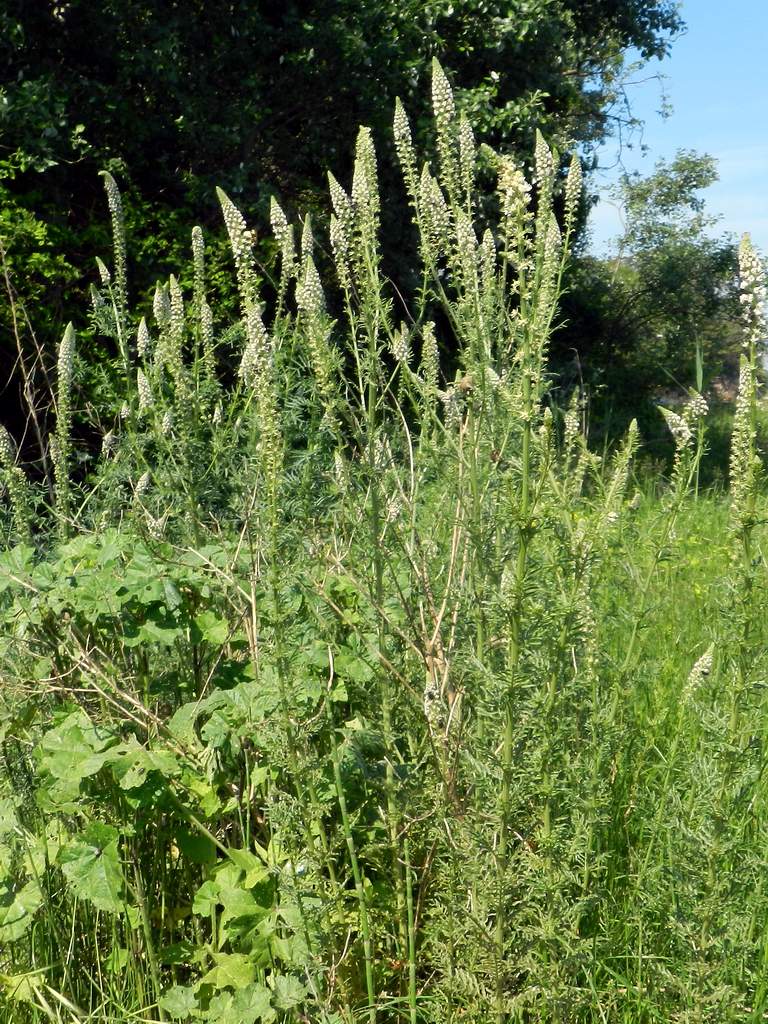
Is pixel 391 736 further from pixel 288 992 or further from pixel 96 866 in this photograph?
pixel 96 866

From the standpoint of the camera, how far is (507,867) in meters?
2.16

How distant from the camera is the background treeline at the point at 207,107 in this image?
292 inches

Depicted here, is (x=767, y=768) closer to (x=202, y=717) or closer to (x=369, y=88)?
(x=202, y=717)

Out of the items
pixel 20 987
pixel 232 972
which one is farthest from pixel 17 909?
pixel 232 972

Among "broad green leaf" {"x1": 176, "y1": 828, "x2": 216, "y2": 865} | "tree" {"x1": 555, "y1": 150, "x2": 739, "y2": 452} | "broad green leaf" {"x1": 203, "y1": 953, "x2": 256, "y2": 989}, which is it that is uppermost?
"tree" {"x1": 555, "y1": 150, "x2": 739, "y2": 452}

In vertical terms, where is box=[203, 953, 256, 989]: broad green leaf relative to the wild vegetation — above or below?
below

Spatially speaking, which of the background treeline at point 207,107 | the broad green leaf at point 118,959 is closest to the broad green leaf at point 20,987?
the broad green leaf at point 118,959

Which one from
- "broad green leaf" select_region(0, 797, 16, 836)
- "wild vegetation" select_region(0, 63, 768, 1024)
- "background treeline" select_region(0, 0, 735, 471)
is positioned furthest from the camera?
"background treeline" select_region(0, 0, 735, 471)

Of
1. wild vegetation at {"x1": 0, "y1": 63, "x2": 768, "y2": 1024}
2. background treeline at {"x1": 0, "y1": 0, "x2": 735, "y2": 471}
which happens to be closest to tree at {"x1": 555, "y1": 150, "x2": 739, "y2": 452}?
background treeline at {"x1": 0, "y1": 0, "x2": 735, "y2": 471}

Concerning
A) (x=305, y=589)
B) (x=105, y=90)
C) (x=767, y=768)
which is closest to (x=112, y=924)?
(x=305, y=589)

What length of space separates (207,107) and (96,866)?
23.6 feet

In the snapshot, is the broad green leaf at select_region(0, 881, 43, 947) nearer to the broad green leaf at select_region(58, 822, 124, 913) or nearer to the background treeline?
the broad green leaf at select_region(58, 822, 124, 913)

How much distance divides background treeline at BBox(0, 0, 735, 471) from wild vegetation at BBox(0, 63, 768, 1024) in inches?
158

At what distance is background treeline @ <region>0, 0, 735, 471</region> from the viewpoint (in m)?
7.41
